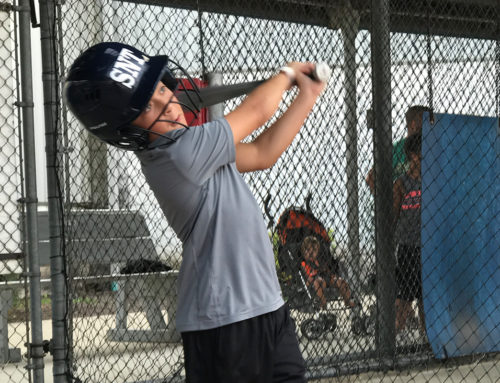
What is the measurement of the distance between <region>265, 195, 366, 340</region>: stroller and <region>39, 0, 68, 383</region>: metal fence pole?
1.76 m

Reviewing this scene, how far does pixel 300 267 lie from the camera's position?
5.30 metres

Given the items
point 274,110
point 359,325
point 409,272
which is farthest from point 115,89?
point 359,325

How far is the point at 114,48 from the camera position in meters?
1.95

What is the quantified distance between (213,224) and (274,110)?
340mm

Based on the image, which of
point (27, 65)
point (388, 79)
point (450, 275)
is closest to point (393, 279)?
point (450, 275)

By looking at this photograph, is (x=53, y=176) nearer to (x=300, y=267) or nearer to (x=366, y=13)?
(x=300, y=267)

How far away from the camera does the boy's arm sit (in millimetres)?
1902

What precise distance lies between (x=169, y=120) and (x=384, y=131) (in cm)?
298

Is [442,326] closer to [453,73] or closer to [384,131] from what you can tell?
[384,131]

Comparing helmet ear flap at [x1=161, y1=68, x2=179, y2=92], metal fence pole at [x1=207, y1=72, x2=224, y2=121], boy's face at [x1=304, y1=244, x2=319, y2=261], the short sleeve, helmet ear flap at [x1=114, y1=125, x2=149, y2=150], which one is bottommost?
boy's face at [x1=304, y1=244, x2=319, y2=261]

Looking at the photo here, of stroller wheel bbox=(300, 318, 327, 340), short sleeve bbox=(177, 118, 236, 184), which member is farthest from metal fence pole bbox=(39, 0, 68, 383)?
stroller wheel bbox=(300, 318, 327, 340)

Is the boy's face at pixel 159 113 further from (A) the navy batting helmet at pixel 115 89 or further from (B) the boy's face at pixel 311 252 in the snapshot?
(B) the boy's face at pixel 311 252

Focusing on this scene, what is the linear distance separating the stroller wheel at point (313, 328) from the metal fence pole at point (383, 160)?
1.54 feet

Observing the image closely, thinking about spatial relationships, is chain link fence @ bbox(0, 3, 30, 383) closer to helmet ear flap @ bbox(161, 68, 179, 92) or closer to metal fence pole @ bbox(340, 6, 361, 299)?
metal fence pole @ bbox(340, 6, 361, 299)
